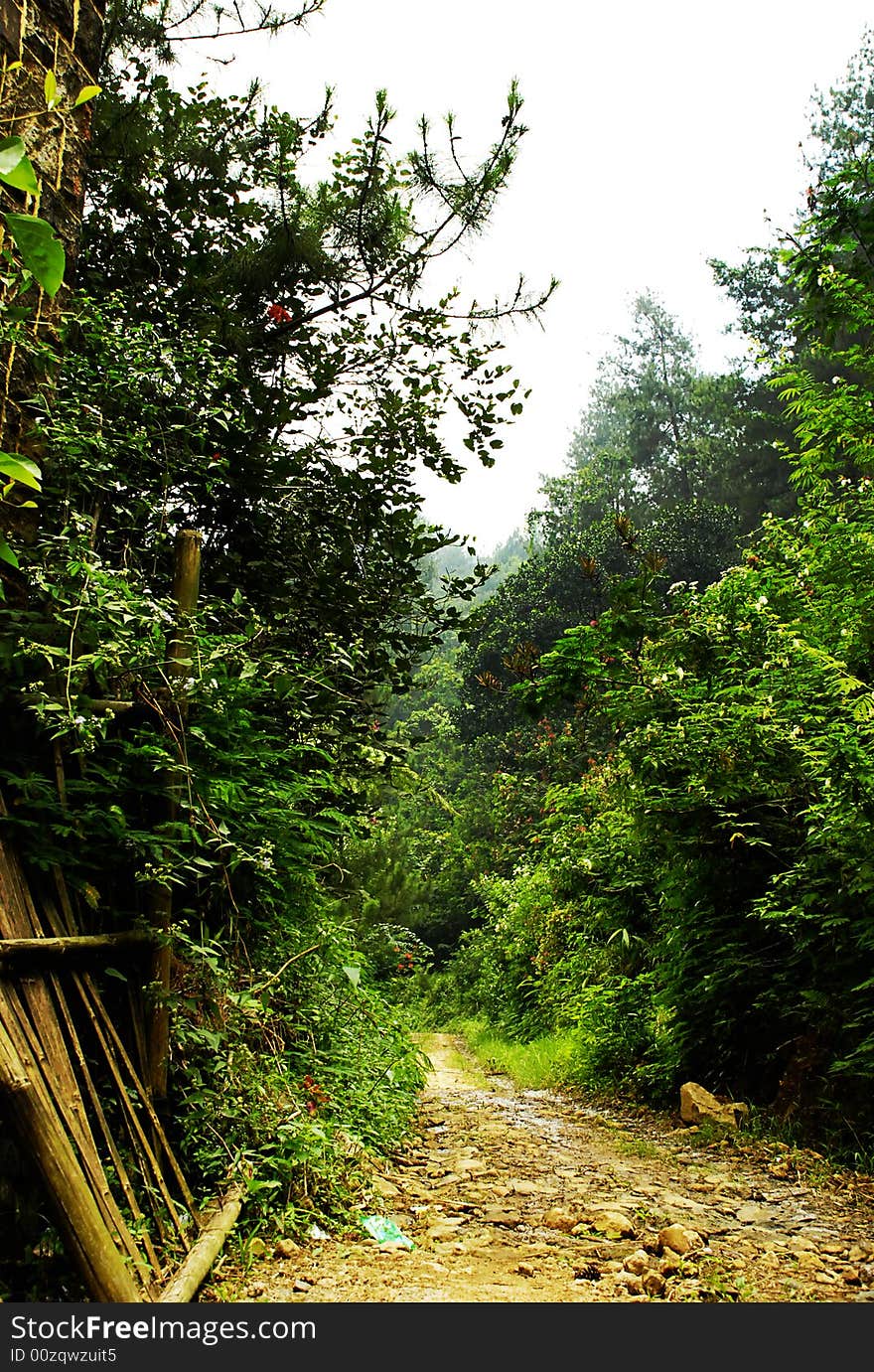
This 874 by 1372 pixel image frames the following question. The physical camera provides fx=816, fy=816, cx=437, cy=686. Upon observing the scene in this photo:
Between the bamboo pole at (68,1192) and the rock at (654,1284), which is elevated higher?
the bamboo pole at (68,1192)

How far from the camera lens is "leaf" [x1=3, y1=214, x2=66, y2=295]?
0.74 m

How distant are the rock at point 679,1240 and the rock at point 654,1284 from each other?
285 millimetres

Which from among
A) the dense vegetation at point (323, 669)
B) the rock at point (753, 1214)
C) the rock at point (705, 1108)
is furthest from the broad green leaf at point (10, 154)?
the rock at point (705, 1108)

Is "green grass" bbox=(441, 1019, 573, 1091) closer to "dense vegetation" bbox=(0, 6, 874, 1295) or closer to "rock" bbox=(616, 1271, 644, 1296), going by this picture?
"dense vegetation" bbox=(0, 6, 874, 1295)

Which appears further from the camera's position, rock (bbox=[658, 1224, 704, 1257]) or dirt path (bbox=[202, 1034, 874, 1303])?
rock (bbox=[658, 1224, 704, 1257])

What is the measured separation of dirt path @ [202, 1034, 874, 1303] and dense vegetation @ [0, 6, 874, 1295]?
0.95 ft

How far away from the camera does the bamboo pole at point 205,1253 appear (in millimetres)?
1738

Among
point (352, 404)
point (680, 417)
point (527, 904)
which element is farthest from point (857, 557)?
point (680, 417)

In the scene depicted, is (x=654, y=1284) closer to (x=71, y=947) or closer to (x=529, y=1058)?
(x=71, y=947)

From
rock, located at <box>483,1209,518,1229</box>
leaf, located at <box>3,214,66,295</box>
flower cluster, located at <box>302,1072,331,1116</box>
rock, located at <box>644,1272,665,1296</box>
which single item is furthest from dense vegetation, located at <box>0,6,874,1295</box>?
leaf, located at <box>3,214,66,295</box>

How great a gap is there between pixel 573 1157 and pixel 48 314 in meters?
4.14

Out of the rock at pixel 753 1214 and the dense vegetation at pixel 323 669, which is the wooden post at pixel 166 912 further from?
the rock at pixel 753 1214

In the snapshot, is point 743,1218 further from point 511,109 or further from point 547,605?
point 547,605

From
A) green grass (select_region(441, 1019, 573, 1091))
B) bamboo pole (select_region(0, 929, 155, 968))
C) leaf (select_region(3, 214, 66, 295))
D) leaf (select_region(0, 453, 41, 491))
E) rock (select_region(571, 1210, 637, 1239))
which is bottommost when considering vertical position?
green grass (select_region(441, 1019, 573, 1091))
